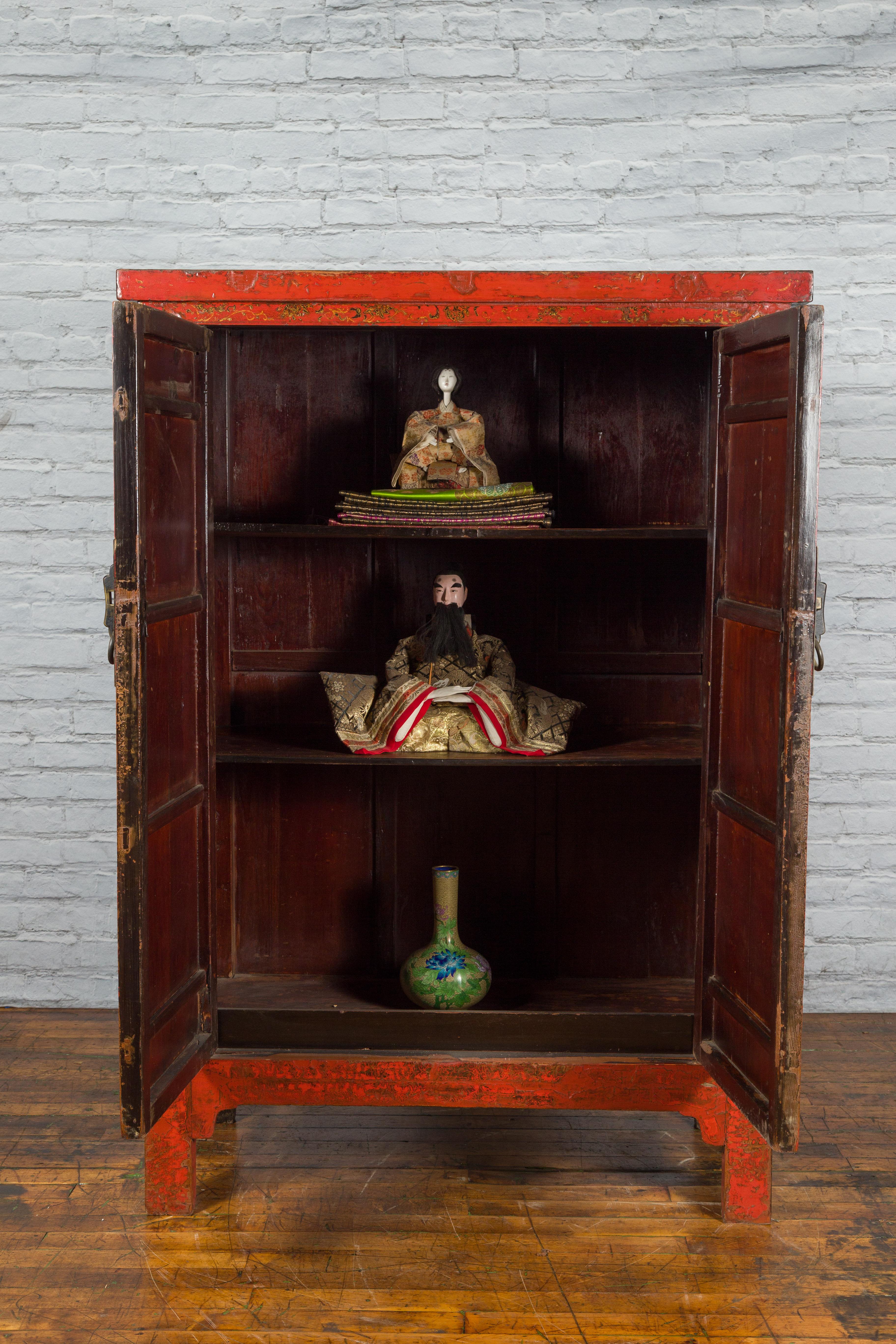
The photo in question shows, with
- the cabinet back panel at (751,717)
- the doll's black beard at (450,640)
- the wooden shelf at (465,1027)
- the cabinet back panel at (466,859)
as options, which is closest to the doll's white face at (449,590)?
the doll's black beard at (450,640)

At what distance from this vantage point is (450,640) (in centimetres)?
287

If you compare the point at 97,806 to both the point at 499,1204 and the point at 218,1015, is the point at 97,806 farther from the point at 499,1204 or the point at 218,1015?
the point at 499,1204

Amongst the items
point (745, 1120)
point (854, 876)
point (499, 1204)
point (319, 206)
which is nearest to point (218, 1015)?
point (499, 1204)

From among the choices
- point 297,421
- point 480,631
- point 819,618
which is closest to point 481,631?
point 480,631

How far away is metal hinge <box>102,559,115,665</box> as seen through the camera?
2262 millimetres

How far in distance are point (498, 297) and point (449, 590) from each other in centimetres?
66

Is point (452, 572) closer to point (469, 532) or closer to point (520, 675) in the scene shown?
point (469, 532)

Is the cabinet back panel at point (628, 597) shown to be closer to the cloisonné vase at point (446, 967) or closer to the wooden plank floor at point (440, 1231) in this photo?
the cloisonné vase at point (446, 967)

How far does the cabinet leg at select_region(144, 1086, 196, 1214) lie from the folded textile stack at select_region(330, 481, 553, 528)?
49.7 inches

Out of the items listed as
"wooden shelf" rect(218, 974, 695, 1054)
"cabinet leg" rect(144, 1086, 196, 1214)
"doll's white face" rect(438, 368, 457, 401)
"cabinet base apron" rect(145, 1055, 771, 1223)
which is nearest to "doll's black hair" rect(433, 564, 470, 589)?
"doll's white face" rect(438, 368, 457, 401)

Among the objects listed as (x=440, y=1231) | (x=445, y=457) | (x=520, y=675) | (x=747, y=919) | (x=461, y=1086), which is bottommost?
(x=440, y=1231)

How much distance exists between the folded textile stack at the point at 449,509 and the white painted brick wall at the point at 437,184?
112 centimetres

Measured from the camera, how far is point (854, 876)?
3.69 metres

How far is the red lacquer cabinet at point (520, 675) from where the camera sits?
7.43ft
